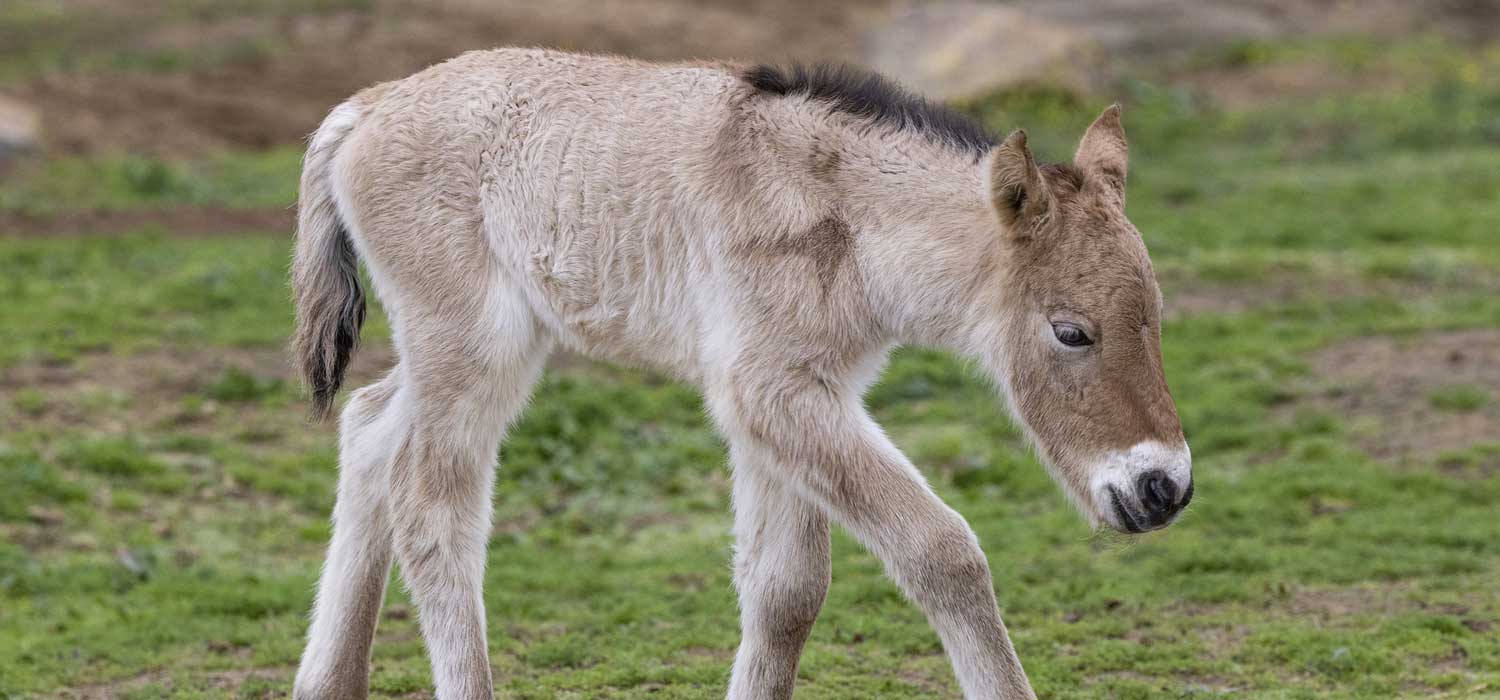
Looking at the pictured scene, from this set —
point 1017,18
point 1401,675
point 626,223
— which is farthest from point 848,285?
point 1017,18

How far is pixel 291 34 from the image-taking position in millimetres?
21422

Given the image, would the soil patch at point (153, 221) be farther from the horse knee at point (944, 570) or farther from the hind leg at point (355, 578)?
the horse knee at point (944, 570)

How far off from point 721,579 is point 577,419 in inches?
92.4

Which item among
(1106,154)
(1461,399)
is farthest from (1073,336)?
(1461,399)

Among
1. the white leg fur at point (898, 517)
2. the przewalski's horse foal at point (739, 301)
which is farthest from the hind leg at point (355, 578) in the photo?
the white leg fur at point (898, 517)

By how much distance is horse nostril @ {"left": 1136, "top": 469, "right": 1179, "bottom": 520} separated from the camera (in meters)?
4.98

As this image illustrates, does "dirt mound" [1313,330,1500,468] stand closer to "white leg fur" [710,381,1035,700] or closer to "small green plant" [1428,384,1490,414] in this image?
"small green plant" [1428,384,1490,414]

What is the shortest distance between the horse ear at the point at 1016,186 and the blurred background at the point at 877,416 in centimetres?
124

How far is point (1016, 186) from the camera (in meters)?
5.20

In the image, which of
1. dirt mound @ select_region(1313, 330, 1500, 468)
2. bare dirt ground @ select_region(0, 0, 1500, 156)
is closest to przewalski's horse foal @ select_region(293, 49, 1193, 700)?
dirt mound @ select_region(1313, 330, 1500, 468)

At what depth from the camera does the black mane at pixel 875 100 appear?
18.9 feet

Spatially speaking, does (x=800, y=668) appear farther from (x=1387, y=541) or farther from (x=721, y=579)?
(x=1387, y=541)

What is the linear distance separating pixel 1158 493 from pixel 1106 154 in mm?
1172

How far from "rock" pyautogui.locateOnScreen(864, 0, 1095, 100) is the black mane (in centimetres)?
1255
